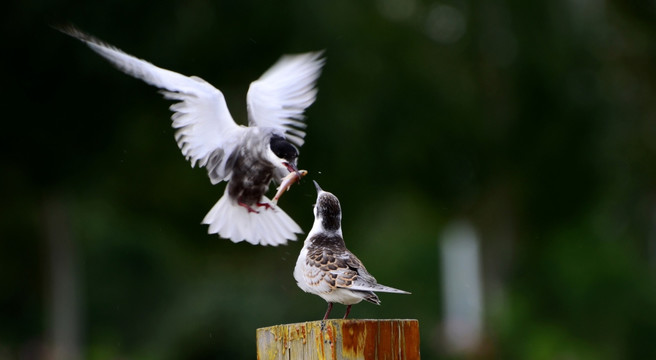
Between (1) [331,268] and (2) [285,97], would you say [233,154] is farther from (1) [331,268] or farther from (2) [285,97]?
(1) [331,268]

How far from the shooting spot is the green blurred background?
14.7 metres

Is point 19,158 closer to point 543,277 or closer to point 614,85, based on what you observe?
point 543,277

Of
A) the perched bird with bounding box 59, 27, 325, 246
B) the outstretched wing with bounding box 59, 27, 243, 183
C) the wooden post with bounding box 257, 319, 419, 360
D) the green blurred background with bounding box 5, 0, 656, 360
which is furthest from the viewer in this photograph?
the green blurred background with bounding box 5, 0, 656, 360

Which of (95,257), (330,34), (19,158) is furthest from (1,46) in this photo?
(95,257)

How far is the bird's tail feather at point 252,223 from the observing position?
577 centimetres

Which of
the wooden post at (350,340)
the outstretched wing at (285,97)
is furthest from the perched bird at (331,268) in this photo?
the outstretched wing at (285,97)

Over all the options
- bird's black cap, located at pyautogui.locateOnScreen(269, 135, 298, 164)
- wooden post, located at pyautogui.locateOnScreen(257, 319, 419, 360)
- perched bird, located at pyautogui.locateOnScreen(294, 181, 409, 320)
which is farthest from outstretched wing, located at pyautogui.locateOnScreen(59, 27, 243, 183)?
wooden post, located at pyautogui.locateOnScreen(257, 319, 419, 360)

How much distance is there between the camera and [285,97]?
247 inches

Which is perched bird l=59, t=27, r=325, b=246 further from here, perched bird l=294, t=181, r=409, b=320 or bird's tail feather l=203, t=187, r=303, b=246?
perched bird l=294, t=181, r=409, b=320

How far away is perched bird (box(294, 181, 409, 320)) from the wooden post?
16 cm

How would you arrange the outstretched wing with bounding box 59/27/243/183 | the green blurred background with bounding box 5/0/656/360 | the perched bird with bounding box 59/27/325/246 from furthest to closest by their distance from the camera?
1. the green blurred background with bounding box 5/0/656/360
2. the perched bird with bounding box 59/27/325/246
3. the outstretched wing with bounding box 59/27/243/183

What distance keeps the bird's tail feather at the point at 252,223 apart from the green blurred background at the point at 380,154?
7.51 m

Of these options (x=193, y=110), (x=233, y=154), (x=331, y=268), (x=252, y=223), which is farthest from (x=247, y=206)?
(x=331, y=268)

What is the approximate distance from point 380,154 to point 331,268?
11578 millimetres
